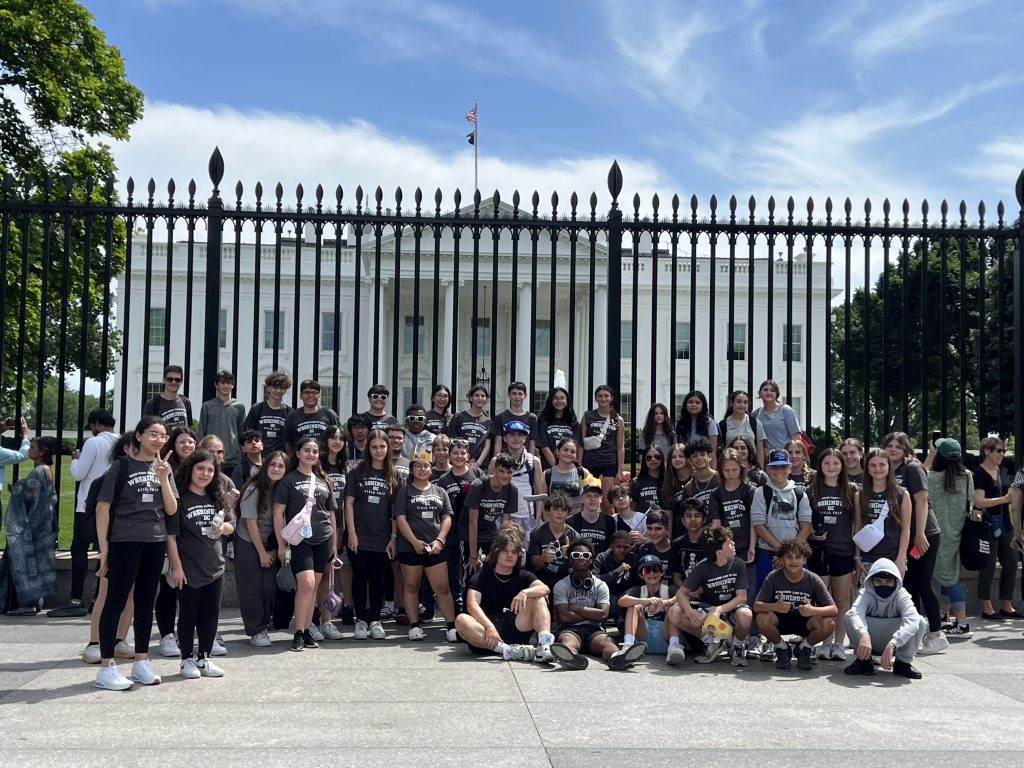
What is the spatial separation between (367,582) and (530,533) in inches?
59.3

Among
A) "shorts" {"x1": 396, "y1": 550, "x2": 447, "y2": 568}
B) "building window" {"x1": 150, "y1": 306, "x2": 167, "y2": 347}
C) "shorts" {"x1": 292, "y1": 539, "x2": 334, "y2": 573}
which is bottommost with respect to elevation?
"shorts" {"x1": 396, "y1": 550, "x2": 447, "y2": 568}

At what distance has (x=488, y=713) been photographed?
5883mm

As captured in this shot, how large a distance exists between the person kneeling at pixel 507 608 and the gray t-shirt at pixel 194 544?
194 cm

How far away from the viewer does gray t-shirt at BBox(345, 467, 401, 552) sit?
8.77 m

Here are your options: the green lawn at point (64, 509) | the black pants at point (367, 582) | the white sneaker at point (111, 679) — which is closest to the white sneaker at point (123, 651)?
the white sneaker at point (111, 679)

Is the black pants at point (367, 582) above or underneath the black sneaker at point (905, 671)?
above

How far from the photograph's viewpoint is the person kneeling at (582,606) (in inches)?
307

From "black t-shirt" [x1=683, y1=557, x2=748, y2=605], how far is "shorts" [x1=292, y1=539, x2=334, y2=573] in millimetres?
2917

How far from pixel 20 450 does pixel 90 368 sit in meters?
26.3

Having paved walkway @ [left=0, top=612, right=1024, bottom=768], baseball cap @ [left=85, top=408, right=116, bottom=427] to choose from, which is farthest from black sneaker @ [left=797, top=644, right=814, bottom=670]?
baseball cap @ [left=85, top=408, right=116, bottom=427]

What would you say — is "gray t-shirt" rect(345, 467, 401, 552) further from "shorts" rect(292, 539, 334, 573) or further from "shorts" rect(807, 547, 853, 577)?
"shorts" rect(807, 547, 853, 577)

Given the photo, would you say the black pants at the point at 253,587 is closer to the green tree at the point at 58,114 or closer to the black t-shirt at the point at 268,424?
the black t-shirt at the point at 268,424

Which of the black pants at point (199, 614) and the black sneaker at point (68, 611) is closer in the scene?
the black pants at point (199, 614)

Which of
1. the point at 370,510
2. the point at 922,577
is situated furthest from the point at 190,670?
the point at 922,577
